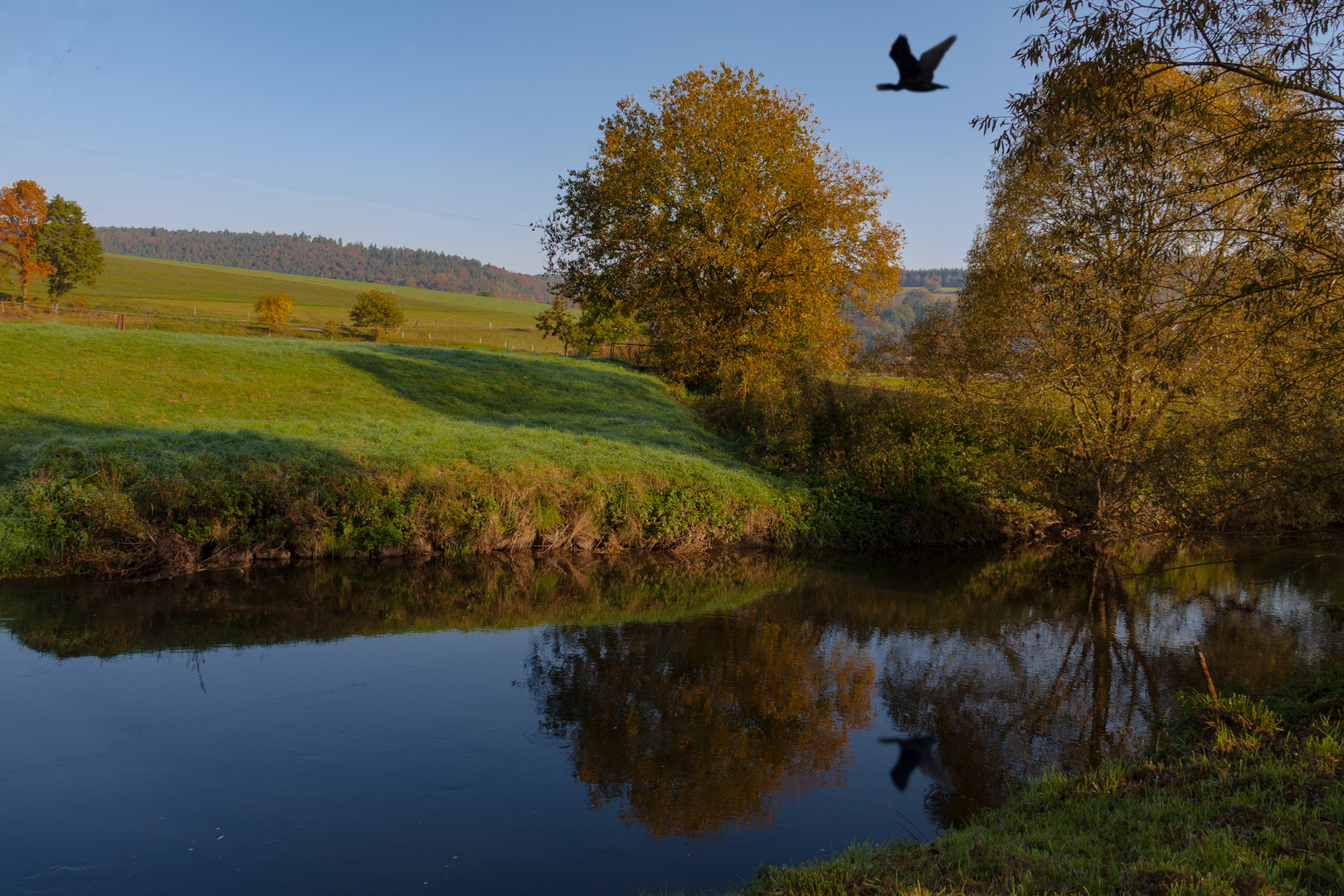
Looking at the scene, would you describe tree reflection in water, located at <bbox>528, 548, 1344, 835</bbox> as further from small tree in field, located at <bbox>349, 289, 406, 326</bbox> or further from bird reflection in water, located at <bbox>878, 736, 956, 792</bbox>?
small tree in field, located at <bbox>349, 289, 406, 326</bbox>

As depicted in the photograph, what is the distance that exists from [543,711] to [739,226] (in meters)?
22.9

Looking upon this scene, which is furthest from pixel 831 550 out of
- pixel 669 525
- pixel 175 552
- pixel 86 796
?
pixel 86 796

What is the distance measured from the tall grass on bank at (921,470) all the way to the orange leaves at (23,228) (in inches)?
2661

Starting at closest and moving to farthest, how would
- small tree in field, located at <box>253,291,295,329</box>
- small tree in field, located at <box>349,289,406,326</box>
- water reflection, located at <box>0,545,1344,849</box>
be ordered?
water reflection, located at <box>0,545,1344,849</box>
small tree in field, located at <box>253,291,295,329</box>
small tree in field, located at <box>349,289,406,326</box>

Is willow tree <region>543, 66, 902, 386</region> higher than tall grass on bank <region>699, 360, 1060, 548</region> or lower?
higher

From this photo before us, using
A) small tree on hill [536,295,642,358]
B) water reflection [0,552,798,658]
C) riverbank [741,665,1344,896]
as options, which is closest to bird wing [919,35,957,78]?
riverbank [741,665,1344,896]

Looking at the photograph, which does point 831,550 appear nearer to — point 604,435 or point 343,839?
point 604,435

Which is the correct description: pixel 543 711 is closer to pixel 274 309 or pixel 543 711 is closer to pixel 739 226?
pixel 739 226

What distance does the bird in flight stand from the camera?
5715 mm

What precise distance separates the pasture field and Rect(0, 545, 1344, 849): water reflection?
40602 millimetres

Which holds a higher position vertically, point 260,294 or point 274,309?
point 260,294

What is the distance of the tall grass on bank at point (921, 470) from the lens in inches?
760

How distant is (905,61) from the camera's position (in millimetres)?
5797

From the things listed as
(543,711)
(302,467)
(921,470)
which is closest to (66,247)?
(302,467)
